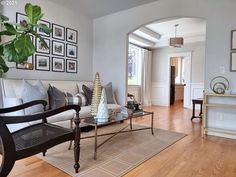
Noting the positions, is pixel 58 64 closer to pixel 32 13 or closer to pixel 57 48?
pixel 57 48

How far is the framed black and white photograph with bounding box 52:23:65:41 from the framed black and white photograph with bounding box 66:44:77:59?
9.2 inches

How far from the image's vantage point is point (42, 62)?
12.6ft

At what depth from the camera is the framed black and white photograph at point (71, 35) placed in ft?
14.2

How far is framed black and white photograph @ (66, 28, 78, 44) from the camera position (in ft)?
14.2

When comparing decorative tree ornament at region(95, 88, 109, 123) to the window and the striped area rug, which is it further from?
the window

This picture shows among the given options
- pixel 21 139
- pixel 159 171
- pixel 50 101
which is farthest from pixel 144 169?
pixel 50 101

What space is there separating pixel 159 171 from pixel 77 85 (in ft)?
9.09

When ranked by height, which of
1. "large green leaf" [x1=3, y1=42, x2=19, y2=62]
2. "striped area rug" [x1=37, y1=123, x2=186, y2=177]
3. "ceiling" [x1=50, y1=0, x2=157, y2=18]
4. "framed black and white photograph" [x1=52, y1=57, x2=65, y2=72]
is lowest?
"striped area rug" [x1=37, y1=123, x2=186, y2=177]

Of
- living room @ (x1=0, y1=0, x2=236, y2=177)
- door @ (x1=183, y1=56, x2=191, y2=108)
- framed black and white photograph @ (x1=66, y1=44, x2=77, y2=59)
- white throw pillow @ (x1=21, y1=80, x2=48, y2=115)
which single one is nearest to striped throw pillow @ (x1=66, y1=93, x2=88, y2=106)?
white throw pillow @ (x1=21, y1=80, x2=48, y2=115)

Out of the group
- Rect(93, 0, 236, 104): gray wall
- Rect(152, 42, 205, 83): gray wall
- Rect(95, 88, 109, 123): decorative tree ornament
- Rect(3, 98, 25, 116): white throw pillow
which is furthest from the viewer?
Rect(152, 42, 205, 83): gray wall

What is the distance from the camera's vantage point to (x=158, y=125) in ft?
13.4

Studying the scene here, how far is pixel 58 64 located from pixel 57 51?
28 centimetres

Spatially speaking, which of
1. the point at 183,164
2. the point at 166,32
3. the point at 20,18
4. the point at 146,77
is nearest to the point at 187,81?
the point at 146,77

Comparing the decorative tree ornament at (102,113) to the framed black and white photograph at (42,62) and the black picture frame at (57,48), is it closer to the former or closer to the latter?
the framed black and white photograph at (42,62)
